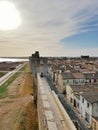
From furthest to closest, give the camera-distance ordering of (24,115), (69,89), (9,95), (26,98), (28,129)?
(9,95) → (26,98) → (69,89) → (24,115) → (28,129)

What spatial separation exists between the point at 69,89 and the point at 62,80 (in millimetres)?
8774

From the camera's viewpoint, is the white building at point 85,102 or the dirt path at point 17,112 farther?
the dirt path at point 17,112

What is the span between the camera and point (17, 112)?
1362 inches

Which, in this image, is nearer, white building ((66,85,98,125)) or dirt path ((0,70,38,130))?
white building ((66,85,98,125))

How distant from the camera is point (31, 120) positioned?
98.5 feet

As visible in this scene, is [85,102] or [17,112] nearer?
[85,102]

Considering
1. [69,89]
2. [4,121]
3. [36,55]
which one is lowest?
[4,121]

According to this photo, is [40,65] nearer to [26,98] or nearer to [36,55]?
[36,55]

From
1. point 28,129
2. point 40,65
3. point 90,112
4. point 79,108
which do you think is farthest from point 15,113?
point 40,65

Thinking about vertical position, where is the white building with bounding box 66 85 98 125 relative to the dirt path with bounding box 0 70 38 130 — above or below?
above

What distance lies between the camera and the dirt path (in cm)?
2877

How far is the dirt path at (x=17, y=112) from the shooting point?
28766 mm

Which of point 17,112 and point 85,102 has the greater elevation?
point 85,102

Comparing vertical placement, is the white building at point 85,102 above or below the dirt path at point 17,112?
above
